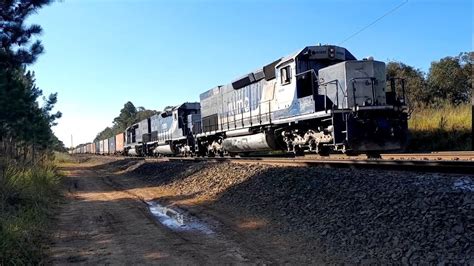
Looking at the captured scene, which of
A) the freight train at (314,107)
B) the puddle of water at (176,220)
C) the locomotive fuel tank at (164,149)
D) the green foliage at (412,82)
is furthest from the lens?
the locomotive fuel tank at (164,149)

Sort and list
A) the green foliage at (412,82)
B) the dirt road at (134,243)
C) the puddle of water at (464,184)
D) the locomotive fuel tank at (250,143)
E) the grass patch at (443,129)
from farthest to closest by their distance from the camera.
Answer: the green foliage at (412,82) → the locomotive fuel tank at (250,143) → the grass patch at (443,129) → the dirt road at (134,243) → the puddle of water at (464,184)

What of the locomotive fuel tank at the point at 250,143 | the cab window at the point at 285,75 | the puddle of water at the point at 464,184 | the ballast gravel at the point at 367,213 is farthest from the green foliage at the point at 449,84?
the puddle of water at the point at 464,184

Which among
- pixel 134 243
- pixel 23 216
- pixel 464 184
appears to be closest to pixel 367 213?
pixel 464 184

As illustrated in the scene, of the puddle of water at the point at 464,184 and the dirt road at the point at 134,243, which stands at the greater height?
the puddle of water at the point at 464,184

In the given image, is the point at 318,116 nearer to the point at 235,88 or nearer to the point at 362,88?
the point at 362,88

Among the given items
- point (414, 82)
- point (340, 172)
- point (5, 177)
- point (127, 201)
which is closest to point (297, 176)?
point (340, 172)

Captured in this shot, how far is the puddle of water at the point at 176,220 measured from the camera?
8.73 meters

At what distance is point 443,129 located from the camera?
1812 cm

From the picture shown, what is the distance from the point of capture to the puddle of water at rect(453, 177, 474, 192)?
6180mm

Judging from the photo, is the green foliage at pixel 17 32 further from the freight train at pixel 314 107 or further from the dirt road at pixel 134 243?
the freight train at pixel 314 107

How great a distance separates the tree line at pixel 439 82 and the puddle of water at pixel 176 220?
2114 centimetres

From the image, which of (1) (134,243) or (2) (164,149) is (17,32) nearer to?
(1) (134,243)

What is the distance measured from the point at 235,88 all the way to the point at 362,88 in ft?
29.4

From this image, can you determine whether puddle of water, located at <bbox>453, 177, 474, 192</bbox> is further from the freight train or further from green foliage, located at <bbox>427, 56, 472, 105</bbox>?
green foliage, located at <bbox>427, 56, 472, 105</bbox>
